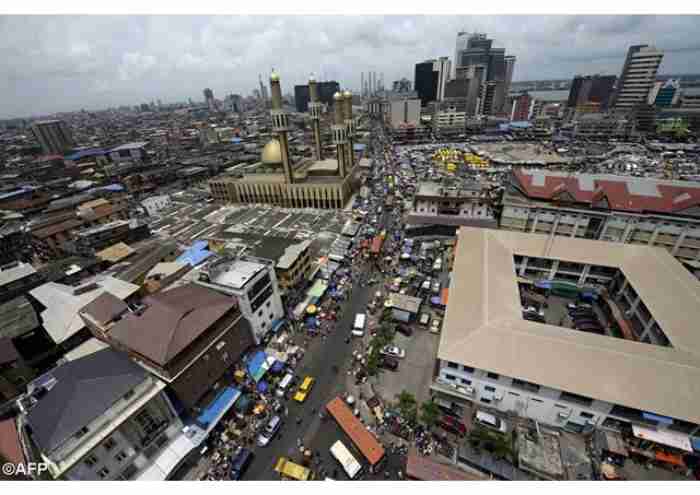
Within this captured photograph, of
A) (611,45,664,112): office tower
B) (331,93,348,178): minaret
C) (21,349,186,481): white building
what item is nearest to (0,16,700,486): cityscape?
(21,349,186,481): white building

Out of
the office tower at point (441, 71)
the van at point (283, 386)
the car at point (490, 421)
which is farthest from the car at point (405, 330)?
the office tower at point (441, 71)

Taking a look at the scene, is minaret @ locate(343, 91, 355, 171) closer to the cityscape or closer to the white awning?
the cityscape

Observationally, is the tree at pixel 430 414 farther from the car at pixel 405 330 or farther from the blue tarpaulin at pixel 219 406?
the blue tarpaulin at pixel 219 406

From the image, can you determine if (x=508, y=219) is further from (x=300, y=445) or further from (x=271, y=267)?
(x=300, y=445)

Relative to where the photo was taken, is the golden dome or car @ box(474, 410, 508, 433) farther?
the golden dome

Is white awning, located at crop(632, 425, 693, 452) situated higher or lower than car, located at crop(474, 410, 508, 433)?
higher

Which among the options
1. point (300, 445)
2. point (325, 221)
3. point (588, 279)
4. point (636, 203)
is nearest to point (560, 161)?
point (636, 203)

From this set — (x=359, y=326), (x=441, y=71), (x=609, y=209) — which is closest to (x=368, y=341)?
(x=359, y=326)
